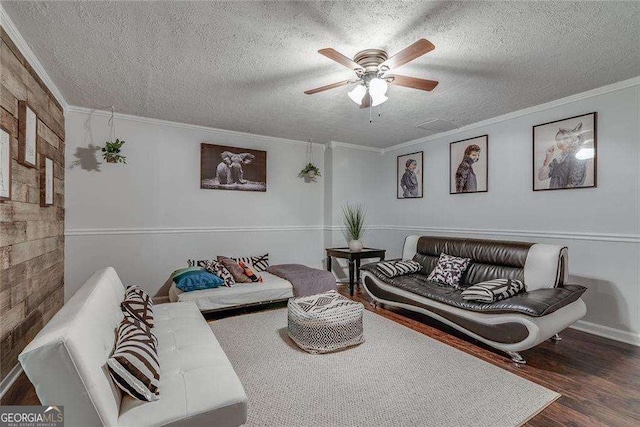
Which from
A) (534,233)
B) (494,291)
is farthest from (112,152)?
(534,233)

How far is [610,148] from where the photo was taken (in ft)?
9.83

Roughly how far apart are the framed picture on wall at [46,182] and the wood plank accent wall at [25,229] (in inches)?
2.5

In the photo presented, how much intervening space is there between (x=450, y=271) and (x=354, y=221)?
194cm

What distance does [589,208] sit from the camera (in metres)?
3.15

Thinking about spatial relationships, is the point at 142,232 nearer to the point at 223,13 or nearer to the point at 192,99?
the point at 192,99

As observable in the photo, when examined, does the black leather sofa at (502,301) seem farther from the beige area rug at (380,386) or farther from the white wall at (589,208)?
the white wall at (589,208)

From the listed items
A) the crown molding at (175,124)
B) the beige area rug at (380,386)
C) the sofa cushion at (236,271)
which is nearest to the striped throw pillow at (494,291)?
the beige area rug at (380,386)

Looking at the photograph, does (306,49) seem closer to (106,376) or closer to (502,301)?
(106,376)

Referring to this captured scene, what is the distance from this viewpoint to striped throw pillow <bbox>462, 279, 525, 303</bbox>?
2728 millimetres

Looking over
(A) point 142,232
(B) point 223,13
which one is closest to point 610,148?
(B) point 223,13

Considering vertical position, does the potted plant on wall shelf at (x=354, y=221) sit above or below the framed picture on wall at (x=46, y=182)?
below

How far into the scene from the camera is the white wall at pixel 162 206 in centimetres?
363

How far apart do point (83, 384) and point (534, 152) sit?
436 centimetres

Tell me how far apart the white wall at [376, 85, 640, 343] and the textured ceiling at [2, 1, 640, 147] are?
343mm
